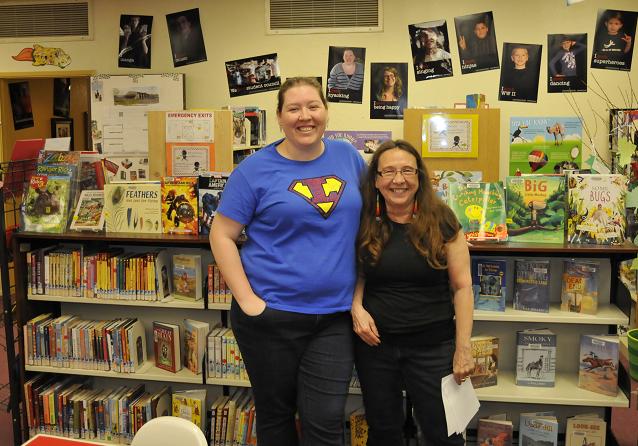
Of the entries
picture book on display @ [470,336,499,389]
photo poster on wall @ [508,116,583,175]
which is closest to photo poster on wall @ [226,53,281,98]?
photo poster on wall @ [508,116,583,175]

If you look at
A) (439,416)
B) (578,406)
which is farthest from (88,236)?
(578,406)

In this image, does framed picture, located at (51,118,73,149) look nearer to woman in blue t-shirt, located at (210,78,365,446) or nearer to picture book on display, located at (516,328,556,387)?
woman in blue t-shirt, located at (210,78,365,446)

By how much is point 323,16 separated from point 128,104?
6.20 ft

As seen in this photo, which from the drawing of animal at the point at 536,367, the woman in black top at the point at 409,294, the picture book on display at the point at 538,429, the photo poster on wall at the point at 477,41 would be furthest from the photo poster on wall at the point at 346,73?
the woman in black top at the point at 409,294

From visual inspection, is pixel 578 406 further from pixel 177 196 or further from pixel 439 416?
pixel 177 196

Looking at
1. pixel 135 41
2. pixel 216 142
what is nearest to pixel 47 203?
pixel 216 142

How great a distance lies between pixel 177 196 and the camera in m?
3.10

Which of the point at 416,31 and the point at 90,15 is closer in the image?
the point at 416,31

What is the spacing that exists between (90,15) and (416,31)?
2.91m

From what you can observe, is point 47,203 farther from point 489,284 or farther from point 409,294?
point 489,284

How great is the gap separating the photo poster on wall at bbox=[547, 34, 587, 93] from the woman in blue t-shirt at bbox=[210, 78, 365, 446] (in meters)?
3.68

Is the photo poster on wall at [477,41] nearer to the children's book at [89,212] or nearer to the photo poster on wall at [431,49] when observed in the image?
the photo poster on wall at [431,49]

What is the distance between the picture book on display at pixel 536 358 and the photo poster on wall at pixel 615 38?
313cm

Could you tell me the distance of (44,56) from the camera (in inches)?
231
